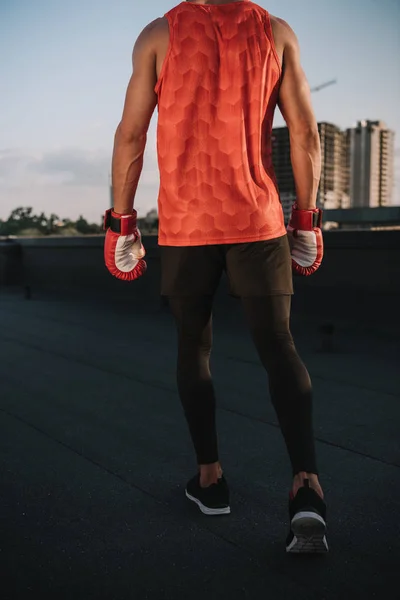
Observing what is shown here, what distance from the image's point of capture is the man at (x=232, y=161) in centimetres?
201

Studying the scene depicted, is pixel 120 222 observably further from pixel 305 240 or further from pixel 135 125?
pixel 305 240

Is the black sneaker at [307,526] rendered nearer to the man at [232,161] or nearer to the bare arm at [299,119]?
the man at [232,161]

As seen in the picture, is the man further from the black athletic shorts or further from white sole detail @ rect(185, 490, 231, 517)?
white sole detail @ rect(185, 490, 231, 517)

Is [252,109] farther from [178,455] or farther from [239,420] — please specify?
[239,420]

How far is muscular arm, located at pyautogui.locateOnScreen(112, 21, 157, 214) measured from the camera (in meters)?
2.06

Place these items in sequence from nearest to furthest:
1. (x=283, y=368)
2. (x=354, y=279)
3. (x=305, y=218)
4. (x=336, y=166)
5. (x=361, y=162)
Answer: (x=283, y=368), (x=305, y=218), (x=354, y=279), (x=361, y=162), (x=336, y=166)

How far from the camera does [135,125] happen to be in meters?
2.12

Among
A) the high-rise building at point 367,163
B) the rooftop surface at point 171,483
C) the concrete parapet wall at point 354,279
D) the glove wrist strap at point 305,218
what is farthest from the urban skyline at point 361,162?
the glove wrist strap at point 305,218

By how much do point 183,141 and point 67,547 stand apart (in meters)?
1.39

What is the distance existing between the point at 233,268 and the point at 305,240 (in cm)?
33

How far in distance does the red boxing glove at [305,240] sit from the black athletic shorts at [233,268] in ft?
0.39

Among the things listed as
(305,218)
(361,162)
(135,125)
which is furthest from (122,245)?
(361,162)

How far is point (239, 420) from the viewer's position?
3395 mm

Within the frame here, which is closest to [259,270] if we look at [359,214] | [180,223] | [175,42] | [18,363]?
[180,223]
